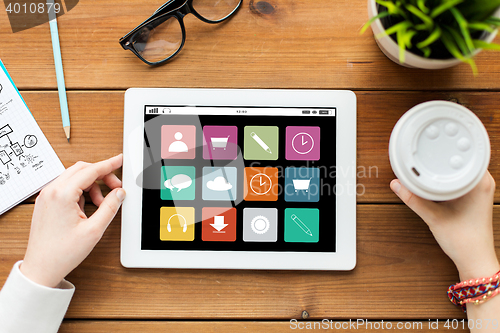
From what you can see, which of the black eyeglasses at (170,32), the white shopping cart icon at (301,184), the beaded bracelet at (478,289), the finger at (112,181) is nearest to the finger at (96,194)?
the finger at (112,181)

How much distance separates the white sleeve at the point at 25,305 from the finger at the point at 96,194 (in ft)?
0.52

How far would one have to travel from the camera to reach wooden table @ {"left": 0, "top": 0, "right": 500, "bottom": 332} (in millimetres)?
580

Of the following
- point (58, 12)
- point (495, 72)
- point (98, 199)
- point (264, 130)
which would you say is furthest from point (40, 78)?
point (495, 72)

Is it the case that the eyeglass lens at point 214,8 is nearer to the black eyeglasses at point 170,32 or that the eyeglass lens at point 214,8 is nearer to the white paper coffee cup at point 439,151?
the black eyeglasses at point 170,32

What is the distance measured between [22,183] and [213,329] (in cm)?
46

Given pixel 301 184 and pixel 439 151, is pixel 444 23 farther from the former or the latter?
pixel 301 184

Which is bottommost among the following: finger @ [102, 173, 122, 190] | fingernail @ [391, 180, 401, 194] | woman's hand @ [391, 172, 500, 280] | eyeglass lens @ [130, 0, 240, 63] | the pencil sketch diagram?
woman's hand @ [391, 172, 500, 280]

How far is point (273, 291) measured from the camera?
0.58 metres

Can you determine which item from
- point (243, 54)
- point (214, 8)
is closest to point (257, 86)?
point (243, 54)

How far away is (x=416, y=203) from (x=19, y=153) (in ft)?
2.42

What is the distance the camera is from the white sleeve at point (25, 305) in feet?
1.69

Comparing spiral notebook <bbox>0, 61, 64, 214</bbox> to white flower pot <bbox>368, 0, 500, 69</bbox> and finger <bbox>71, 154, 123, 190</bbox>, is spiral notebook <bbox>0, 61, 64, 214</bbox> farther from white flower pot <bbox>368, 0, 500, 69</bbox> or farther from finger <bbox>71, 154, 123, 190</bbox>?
white flower pot <bbox>368, 0, 500, 69</bbox>

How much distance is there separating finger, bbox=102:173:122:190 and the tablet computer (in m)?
0.02

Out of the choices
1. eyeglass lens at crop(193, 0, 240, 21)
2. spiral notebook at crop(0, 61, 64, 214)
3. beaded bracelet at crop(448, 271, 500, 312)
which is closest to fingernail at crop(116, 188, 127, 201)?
spiral notebook at crop(0, 61, 64, 214)
